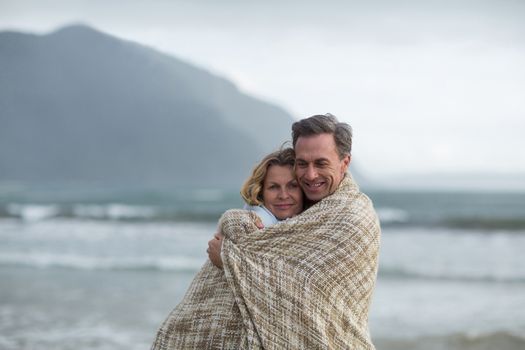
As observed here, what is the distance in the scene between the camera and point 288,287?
7.80 ft

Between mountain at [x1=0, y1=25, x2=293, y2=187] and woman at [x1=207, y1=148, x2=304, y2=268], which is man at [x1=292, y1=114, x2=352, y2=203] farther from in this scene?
mountain at [x1=0, y1=25, x2=293, y2=187]

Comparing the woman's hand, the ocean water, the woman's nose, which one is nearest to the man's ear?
the woman's nose

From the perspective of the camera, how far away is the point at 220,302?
2494 mm

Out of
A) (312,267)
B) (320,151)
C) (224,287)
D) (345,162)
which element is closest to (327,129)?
(320,151)

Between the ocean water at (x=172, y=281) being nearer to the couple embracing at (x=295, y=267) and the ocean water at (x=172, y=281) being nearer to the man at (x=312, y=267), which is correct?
the couple embracing at (x=295, y=267)

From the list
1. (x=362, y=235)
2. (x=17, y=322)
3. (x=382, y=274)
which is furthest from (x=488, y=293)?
(x=362, y=235)

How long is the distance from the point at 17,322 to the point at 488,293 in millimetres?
6531

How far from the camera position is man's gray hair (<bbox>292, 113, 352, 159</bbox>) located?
8.73 ft

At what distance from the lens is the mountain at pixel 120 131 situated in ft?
59.4

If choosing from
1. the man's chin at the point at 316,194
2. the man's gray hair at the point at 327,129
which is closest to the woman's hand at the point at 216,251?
the man's chin at the point at 316,194

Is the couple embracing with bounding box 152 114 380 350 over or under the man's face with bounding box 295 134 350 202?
under

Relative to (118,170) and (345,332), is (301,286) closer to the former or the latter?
(345,332)

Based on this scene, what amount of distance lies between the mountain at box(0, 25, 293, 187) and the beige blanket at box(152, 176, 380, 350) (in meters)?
7.81

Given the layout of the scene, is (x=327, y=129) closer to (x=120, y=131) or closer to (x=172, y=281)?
(x=172, y=281)
